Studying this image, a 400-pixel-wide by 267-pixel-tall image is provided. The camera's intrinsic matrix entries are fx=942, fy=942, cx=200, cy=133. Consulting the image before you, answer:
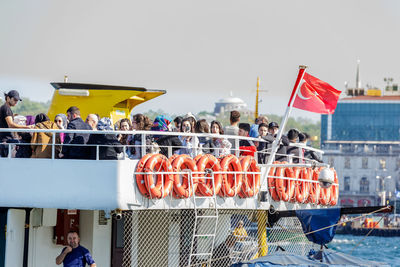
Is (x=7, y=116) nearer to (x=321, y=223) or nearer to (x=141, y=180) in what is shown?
(x=141, y=180)

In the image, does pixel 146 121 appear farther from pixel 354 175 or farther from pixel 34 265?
pixel 354 175

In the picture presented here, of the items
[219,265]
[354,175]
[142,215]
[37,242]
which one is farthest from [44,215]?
[354,175]

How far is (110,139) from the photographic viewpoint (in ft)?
57.3

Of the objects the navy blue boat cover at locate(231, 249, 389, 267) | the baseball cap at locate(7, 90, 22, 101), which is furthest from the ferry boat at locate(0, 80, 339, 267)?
the navy blue boat cover at locate(231, 249, 389, 267)

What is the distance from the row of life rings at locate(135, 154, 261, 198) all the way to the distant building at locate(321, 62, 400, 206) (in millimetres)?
154413

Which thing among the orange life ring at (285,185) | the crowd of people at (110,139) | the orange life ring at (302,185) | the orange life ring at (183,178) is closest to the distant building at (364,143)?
the orange life ring at (302,185)

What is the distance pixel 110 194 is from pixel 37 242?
2193 millimetres

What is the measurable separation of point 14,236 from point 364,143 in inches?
6445

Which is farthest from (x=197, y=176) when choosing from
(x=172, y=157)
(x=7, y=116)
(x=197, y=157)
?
(x=7, y=116)

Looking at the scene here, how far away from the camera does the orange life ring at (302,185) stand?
2109cm

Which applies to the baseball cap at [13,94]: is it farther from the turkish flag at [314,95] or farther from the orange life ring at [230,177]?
the turkish flag at [314,95]

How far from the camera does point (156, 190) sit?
17.2 metres

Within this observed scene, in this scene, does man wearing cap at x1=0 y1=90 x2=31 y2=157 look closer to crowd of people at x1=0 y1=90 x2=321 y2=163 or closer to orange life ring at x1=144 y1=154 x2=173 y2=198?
crowd of people at x1=0 y1=90 x2=321 y2=163

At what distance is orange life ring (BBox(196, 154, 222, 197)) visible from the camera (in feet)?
59.3
